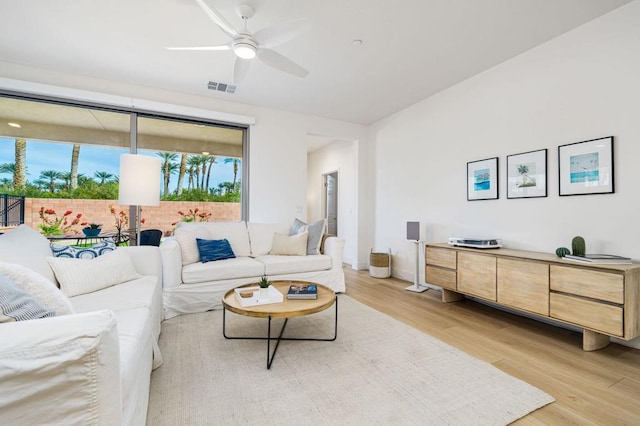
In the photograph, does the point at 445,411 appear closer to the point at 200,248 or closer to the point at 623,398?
the point at 623,398

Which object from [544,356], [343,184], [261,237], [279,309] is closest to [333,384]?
[279,309]

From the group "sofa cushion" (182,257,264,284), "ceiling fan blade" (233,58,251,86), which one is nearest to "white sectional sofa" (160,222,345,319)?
"sofa cushion" (182,257,264,284)

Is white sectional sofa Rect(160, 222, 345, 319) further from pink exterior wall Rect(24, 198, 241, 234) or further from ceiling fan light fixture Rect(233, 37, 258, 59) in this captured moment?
ceiling fan light fixture Rect(233, 37, 258, 59)

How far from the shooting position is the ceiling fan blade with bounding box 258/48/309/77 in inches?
95.2

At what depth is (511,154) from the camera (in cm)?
311

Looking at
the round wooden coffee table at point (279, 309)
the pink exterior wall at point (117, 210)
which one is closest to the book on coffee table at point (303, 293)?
the round wooden coffee table at point (279, 309)

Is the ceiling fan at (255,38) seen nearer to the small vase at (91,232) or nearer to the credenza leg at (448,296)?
the small vase at (91,232)

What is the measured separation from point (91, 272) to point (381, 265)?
12.2 feet

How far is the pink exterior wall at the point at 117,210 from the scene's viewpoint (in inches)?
138

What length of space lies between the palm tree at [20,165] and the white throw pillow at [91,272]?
2.42 metres

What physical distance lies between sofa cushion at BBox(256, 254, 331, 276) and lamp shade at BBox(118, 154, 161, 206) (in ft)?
4.58

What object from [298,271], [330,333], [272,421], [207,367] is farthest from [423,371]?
[298,271]

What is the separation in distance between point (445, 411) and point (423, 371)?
37 centimetres

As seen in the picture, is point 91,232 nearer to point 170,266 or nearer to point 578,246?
point 170,266
